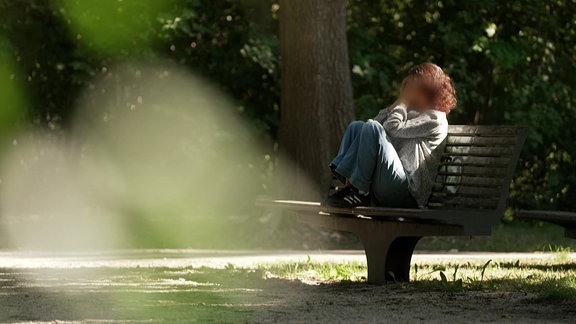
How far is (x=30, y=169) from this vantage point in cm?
2006

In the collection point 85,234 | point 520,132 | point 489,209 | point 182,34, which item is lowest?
point 85,234

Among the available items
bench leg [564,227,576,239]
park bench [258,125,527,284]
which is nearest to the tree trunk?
park bench [258,125,527,284]

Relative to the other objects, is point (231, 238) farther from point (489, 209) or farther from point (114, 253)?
point (489, 209)

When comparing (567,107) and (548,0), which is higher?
(548,0)

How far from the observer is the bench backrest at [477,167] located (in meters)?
8.41

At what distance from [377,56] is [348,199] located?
1014 centimetres

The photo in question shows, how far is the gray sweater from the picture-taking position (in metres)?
8.90

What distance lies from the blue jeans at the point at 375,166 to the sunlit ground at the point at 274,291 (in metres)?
0.63

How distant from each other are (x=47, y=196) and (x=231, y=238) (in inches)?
222

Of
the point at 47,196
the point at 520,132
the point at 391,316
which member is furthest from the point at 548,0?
the point at 391,316

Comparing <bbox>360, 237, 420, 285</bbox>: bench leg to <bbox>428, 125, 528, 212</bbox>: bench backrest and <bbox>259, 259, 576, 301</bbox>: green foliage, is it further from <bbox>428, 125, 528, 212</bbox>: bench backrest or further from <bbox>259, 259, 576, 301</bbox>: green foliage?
<bbox>428, 125, 528, 212</bbox>: bench backrest

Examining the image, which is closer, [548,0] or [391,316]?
[391,316]

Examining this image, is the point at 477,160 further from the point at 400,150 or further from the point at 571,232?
the point at 571,232

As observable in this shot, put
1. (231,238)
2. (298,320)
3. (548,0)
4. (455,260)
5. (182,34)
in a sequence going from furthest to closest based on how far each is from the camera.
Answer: (548,0)
(182,34)
(231,238)
(455,260)
(298,320)
